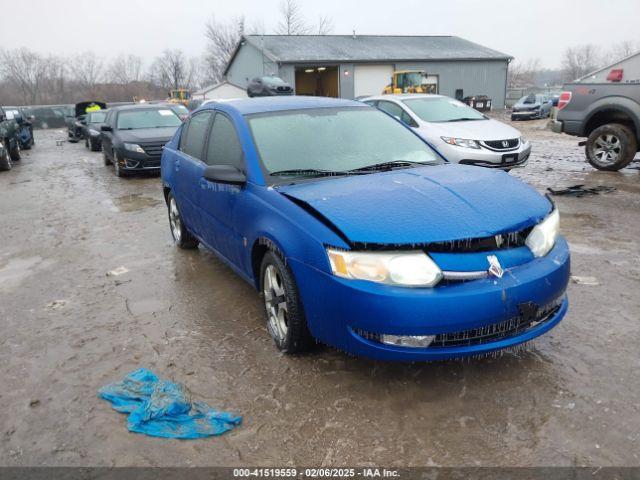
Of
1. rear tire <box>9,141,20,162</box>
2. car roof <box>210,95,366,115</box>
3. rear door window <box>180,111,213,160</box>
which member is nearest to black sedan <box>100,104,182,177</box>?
rear tire <box>9,141,20,162</box>

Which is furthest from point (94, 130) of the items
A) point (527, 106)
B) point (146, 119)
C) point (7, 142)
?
point (527, 106)

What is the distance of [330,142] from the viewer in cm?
377

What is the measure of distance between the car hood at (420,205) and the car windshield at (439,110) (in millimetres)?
6183

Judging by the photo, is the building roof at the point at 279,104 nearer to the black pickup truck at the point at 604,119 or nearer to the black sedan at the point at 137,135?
the black pickup truck at the point at 604,119

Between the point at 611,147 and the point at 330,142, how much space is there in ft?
25.2

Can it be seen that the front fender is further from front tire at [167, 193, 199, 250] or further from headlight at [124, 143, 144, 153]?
headlight at [124, 143, 144, 153]

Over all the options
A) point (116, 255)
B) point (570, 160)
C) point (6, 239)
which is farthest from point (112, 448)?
point (570, 160)

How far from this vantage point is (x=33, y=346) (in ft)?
12.0

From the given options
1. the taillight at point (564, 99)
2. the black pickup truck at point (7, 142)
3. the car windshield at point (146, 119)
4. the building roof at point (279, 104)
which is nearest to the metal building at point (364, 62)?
the black pickup truck at point (7, 142)

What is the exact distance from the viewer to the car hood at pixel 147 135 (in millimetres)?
11281

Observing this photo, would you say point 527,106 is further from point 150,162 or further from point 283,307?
point 283,307

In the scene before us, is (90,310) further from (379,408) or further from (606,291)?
(606,291)

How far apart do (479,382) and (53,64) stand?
7253 cm

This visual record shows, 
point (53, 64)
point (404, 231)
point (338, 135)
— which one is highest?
point (53, 64)
